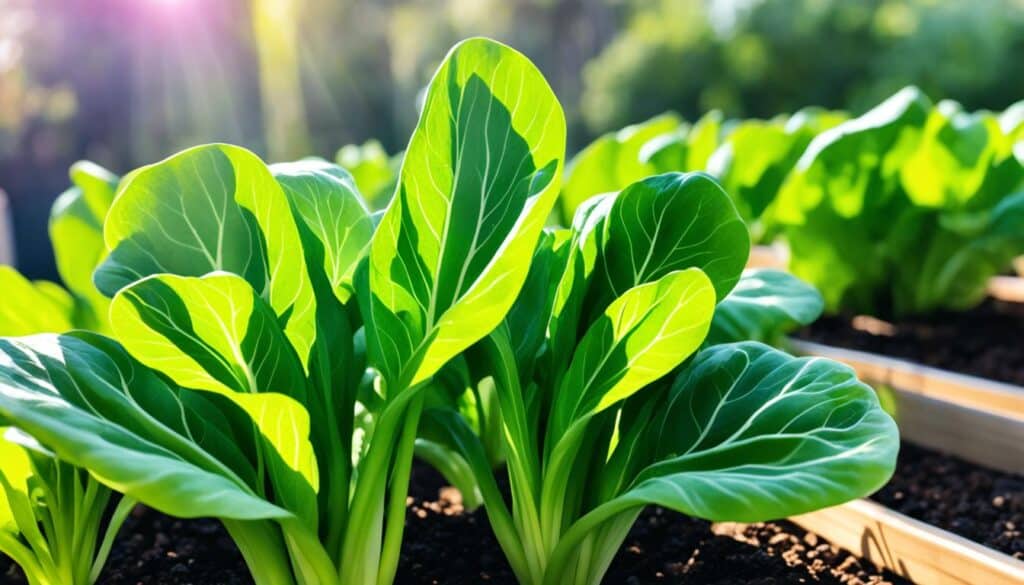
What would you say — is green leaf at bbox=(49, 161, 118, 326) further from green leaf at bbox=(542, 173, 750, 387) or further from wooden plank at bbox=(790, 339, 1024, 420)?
wooden plank at bbox=(790, 339, 1024, 420)

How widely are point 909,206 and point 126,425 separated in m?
1.99

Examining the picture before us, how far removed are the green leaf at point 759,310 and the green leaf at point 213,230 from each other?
0.61 meters

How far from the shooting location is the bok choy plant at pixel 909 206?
2172 mm

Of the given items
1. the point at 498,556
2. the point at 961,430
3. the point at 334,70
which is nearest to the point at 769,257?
the point at 961,430

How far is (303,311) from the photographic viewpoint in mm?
1101

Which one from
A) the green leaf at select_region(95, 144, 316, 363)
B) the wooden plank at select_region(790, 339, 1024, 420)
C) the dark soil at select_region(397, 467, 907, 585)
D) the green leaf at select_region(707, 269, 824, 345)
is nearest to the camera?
the green leaf at select_region(95, 144, 316, 363)

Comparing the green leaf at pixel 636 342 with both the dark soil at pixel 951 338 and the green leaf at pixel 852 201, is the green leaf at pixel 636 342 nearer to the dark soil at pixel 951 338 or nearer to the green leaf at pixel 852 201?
the green leaf at pixel 852 201

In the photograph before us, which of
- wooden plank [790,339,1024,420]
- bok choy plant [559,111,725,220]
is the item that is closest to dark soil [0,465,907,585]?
wooden plank [790,339,1024,420]

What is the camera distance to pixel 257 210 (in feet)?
3.54

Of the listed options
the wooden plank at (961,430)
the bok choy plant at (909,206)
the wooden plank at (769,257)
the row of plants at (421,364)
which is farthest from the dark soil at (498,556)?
the wooden plank at (769,257)

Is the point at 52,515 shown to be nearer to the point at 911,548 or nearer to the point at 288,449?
the point at 288,449

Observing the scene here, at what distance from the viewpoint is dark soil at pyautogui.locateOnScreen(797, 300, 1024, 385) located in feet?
7.37

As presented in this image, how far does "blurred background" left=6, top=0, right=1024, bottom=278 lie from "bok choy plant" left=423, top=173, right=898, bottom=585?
38.4 feet

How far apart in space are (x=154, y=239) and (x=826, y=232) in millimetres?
1773
